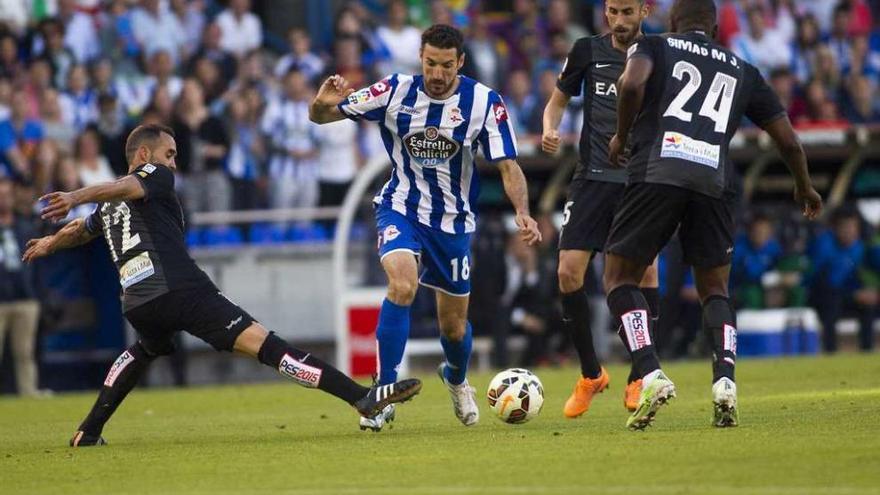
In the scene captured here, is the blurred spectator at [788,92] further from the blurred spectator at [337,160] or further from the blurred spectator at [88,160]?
the blurred spectator at [88,160]

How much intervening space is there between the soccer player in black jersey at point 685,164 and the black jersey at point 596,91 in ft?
4.39

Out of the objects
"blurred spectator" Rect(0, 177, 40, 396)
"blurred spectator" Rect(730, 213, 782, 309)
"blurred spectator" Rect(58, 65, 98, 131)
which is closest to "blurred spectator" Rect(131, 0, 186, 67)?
"blurred spectator" Rect(58, 65, 98, 131)

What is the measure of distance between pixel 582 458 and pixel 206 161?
1212 centimetres

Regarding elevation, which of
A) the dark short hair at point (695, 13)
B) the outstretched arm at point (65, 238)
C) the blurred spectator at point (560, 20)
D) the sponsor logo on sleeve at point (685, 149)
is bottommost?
the outstretched arm at point (65, 238)

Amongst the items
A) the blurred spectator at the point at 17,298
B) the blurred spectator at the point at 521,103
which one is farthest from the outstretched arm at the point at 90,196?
the blurred spectator at the point at 521,103

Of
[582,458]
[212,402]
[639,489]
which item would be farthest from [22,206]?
[639,489]

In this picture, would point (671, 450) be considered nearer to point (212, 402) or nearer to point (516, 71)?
point (212, 402)

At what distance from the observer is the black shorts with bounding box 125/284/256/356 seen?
988cm

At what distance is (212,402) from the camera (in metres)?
15.0

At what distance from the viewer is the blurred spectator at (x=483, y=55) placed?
2138 cm

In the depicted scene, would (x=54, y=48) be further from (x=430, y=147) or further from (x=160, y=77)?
(x=430, y=147)

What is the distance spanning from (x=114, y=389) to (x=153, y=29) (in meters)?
11.2

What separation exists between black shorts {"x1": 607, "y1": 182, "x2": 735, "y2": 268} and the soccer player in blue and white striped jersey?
37.9 inches

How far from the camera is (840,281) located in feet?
67.1
